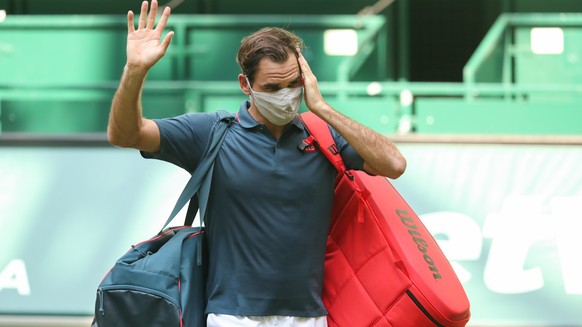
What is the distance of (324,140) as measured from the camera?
2.75 meters

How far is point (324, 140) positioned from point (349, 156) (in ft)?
0.31

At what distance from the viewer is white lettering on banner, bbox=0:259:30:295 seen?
531 centimetres

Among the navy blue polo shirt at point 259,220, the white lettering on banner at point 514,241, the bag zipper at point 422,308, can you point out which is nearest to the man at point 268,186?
the navy blue polo shirt at point 259,220

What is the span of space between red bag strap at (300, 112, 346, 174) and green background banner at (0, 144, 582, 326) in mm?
2493

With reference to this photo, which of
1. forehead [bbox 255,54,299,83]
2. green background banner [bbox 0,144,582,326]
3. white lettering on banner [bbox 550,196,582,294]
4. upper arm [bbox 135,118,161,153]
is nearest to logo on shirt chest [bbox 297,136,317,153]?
forehead [bbox 255,54,299,83]

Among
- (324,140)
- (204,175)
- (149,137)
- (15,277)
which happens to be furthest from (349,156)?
(15,277)

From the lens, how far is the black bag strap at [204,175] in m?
2.63

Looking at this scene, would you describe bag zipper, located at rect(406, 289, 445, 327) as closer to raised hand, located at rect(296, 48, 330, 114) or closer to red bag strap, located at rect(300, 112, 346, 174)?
red bag strap, located at rect(300, 112, 346, 174)

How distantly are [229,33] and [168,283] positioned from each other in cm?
429

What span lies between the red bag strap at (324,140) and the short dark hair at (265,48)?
0.25 meters

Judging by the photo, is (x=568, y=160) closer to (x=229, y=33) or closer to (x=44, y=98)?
(x=229, y=33)

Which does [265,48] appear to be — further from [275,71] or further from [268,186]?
[268,186]

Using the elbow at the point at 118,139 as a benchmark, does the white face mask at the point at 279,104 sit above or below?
→ above

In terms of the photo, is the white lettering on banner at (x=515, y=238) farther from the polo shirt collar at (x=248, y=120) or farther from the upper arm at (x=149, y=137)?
the upper arm at (x=149, y=137)
